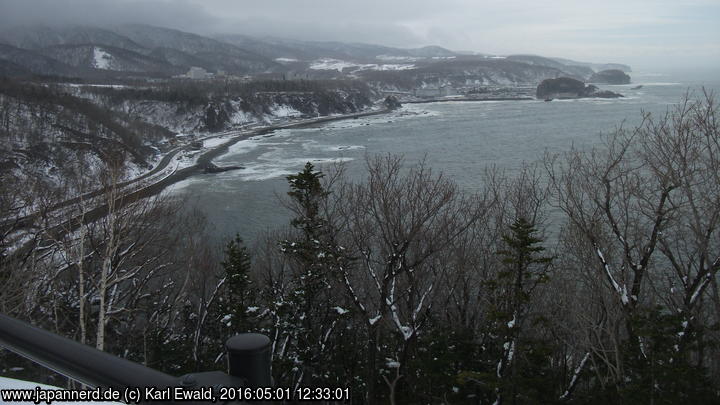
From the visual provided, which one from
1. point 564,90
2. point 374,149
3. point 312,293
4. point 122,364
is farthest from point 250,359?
point 564,90

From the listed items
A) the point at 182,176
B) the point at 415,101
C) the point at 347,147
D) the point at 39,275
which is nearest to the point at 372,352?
the point at 39,275

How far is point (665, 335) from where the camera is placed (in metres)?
3.14

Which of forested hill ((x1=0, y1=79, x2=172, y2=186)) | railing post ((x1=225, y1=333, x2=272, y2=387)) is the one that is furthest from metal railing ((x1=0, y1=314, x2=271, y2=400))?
forested hill ((x1=0, y1=79, x2=172, y2=186))

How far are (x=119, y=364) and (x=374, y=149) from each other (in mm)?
21943

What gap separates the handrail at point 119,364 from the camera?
56cm

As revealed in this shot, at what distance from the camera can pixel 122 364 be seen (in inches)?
22.1

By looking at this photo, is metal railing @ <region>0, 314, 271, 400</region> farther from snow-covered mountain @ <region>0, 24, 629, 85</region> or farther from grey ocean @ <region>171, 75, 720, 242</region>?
snow-covered mountain @ <region>0, 24, 629, 85</region>

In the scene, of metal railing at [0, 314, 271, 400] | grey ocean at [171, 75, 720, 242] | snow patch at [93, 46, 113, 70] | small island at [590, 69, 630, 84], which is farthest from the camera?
snow patch at [93, 46, 113, 70]

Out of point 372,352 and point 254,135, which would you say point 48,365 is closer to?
point 372,352

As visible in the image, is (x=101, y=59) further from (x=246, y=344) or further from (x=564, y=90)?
(x=246, y=344)

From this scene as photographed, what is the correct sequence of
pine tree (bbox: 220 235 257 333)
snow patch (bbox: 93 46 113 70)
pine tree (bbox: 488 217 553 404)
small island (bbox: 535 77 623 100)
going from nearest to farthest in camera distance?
pine tree (bbox: 488 217 553 404), pine tree (bbox: 220 235 257 333), small island (bbox: 535 77 623 100), snow patch (bbox: 93 46 113 70)

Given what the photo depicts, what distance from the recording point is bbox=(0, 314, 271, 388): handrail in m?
0.56

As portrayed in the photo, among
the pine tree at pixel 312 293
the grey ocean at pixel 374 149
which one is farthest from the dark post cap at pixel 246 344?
the grey ocean at pixel 374 149

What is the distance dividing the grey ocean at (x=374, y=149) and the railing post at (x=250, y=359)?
981 centimetres
